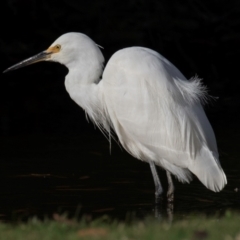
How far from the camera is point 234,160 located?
9.32m

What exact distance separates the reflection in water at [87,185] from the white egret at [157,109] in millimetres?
345

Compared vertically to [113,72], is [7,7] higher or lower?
higher

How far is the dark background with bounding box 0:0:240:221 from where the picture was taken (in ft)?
26.3

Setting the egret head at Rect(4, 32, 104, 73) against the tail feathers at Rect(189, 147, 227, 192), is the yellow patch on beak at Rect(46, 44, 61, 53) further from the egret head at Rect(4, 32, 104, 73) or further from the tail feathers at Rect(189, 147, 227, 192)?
the tail feathers at Rect(189, 147, 227, 192)

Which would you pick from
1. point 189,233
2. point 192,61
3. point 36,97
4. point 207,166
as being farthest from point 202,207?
point 192,61

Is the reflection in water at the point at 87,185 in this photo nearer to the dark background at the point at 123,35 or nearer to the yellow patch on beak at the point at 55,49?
the yellow patch on beak at the point at 55,49

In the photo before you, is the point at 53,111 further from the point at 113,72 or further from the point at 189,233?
the point at 189,233

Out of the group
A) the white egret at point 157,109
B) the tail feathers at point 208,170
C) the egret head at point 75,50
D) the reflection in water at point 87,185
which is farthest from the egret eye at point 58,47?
the tail feathers at point 208,170

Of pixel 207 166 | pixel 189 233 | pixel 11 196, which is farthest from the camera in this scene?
pixel 11 196

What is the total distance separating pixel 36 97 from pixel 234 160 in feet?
17.0

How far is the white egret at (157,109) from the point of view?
7.28 metres

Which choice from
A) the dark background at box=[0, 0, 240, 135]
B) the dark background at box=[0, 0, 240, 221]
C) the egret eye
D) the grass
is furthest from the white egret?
the dark background at box=[0, 0, 240, 135]

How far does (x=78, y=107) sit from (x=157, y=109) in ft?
19.8

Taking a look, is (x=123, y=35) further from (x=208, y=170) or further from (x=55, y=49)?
(x=208, y=170)
